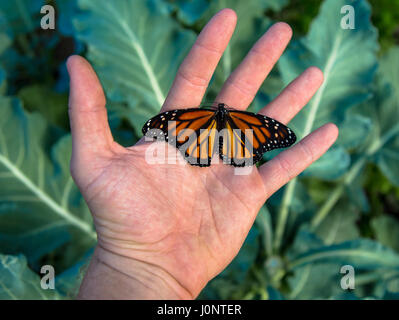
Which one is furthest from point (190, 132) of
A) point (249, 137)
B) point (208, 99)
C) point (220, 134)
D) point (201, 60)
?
point (208, 99)

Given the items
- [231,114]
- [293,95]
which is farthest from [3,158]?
[293,95]

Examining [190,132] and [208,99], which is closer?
[190,132]

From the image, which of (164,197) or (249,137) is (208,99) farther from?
(164,197)

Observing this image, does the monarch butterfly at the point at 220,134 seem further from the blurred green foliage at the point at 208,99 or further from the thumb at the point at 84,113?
the blurred green foliage at the point at 208,99

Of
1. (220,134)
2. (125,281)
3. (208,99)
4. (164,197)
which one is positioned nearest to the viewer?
(125,281)

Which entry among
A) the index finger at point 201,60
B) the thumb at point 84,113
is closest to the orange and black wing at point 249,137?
the index finger at point 201,60

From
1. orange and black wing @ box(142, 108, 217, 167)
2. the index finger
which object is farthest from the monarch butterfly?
the index finger
